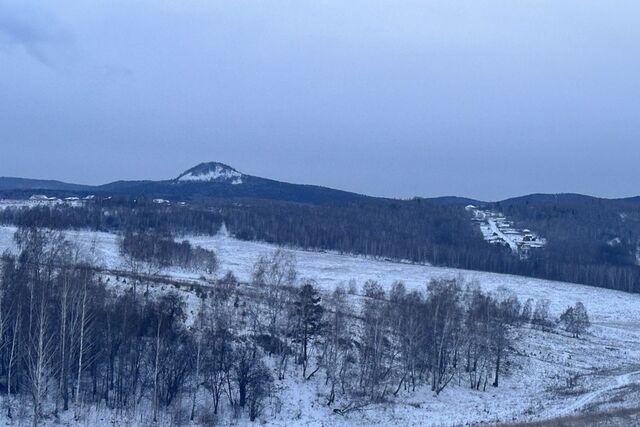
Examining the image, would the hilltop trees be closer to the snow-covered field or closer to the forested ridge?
the snow-covered field

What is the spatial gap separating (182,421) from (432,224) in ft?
381

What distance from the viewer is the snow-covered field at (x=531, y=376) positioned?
34469 mm

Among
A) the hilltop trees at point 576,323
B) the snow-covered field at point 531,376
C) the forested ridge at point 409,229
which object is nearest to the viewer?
the snow-covered field at point 531,376

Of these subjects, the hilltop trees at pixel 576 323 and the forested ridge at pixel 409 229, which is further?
the forested ridge at pixel 409 229

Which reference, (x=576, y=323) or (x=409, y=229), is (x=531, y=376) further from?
(x=409, y=229)

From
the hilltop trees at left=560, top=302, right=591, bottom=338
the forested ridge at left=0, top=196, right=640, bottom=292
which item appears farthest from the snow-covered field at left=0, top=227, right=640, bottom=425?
the forested ridge at left=0, top=196, right=640, bottom=292

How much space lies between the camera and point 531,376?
43938 millimetres

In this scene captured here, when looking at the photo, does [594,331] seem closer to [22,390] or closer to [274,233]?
[22,390]

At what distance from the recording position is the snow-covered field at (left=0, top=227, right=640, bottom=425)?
3447 centimetres

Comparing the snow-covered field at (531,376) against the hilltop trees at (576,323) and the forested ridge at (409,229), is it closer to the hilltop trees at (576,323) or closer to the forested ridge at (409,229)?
the hilltop trees at (576,323)

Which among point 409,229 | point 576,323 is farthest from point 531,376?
point 409,229

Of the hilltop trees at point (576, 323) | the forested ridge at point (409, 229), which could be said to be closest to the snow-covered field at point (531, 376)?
the hilltop trees at point (576, 323)

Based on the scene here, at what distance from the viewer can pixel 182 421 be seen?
31.3 metres

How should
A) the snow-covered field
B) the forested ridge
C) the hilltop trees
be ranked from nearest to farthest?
1. the snow-covered field
2. the hilltop trees
3. the forested ridge
